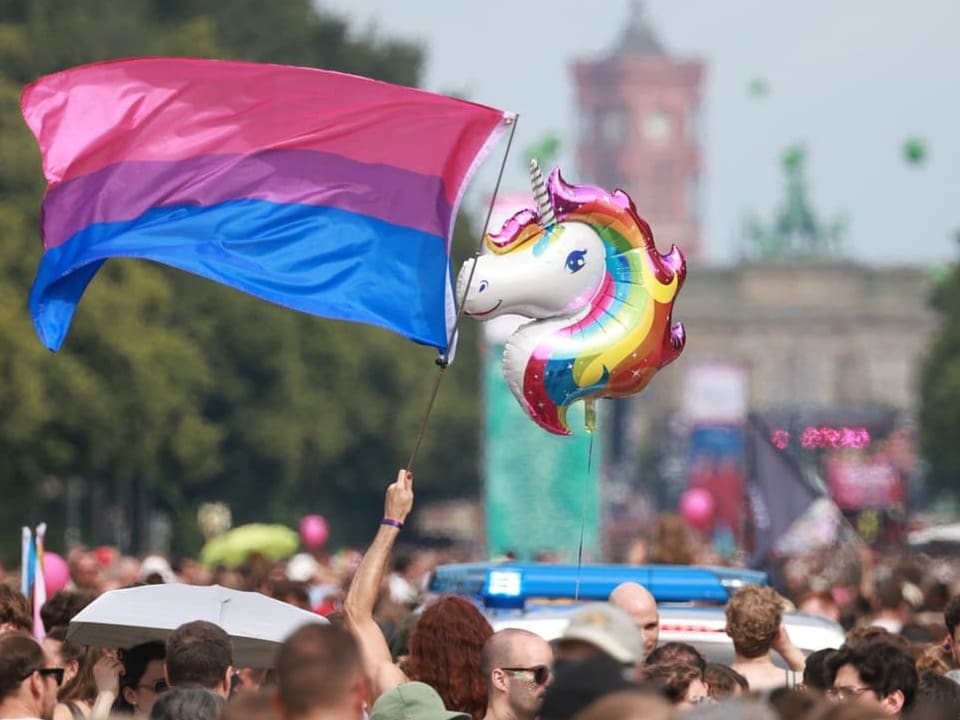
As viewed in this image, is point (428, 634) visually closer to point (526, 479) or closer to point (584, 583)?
point (584, 583)

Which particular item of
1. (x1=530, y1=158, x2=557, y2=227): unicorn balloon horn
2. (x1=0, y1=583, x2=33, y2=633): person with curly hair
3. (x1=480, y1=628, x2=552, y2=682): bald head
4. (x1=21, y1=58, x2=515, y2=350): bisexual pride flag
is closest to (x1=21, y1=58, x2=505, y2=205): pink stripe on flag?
(x1=21, y1=58, x2=515, y2=350): bisexual pride flag

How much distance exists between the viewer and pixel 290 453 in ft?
180

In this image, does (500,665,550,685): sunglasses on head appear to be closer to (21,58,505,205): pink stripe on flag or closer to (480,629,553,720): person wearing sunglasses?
(480,629,553,720): person wearing sunglasses

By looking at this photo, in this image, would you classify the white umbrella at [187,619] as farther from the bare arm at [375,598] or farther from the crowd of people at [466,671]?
the bare arm at [375,598]

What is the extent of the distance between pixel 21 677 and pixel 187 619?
1.68m

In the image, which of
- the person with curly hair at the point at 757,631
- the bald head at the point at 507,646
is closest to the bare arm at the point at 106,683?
the bald head at the point at 507,646

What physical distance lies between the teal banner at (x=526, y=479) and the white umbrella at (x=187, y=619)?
2374 cm

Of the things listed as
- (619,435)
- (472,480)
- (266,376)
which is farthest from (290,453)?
(619,435)

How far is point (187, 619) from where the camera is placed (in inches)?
345

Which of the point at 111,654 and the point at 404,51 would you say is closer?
the point at 111,654

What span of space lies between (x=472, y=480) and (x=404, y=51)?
476 inches

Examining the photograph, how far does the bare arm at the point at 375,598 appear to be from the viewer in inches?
313

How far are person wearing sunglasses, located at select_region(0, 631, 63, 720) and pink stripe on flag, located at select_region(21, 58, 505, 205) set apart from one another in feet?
9.08

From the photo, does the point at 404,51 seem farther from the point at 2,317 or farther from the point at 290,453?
the point at 2,317
